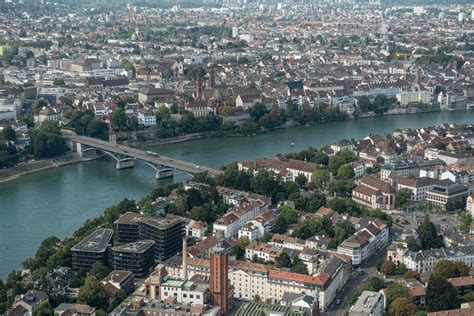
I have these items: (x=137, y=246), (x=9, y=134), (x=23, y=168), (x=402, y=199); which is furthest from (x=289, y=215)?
(x=9, y=134)

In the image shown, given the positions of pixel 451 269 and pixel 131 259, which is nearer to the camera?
pixel 451 269

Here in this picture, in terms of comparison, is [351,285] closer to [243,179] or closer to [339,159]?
[243,179]

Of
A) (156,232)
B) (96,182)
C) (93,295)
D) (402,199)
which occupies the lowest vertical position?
(96,182)

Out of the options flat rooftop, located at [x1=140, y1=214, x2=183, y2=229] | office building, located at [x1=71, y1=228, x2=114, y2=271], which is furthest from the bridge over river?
office building, located at [x1=71, y1=228, x2=114, y2=271]

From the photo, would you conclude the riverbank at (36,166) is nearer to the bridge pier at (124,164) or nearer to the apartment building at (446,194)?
the bridge pier at (124,164)

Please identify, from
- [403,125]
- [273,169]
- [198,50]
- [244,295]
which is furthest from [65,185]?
[198,50]

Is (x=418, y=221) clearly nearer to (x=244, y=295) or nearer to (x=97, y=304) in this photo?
(x=244, y=295)

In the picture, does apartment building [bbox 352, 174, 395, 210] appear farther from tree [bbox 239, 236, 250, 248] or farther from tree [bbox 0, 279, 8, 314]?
tree [bbox 0, 279, 8, 314]
